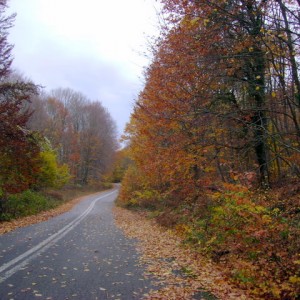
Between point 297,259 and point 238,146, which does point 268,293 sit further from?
point 238,146

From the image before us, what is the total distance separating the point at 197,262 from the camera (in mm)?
8250

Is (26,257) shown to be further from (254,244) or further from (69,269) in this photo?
(254,244)

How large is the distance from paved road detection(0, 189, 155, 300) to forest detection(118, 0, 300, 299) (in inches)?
85.8

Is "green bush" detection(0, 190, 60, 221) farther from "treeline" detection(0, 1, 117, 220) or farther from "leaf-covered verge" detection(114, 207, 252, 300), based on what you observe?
"leaf-covered verge" detection(114, 207, 252, 300)

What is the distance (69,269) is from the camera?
7164mm

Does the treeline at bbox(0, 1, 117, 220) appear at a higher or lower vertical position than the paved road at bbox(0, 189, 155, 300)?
higher

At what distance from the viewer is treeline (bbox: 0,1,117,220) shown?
17062 millimetres

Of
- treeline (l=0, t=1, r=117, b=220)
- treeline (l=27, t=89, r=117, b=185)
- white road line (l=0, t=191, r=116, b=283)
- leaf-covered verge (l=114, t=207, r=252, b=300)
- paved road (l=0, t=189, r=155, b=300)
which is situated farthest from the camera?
treeline (l=27, t=89, r=117, b=185)

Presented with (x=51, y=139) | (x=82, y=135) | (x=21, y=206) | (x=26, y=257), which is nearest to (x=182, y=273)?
(x=26, y=257)

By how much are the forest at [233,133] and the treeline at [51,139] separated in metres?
6.63

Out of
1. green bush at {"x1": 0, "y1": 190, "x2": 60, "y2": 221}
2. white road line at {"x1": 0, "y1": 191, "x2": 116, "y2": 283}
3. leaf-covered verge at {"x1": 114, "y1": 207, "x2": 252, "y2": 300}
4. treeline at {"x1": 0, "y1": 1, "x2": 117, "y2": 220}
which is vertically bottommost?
leaf-covered verge at {"x1": 114, "y1": 207, "x2": 252, "y2": 300}

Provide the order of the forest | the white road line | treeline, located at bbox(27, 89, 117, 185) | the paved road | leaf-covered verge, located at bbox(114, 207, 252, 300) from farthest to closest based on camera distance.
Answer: treeline, located at bbox(27, 89, 117, 185)
the forest
the white road line
leaf-covered verge, located at bbox(114, 207, 252, 300)
the paved road

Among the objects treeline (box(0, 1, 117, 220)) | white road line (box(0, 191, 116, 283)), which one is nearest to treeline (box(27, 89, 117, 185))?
treeline (box(0, 1, 117, 220))

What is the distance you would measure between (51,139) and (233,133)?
44.0m
